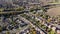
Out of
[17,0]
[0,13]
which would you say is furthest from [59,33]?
[17,0]

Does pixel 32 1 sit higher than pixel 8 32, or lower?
lower

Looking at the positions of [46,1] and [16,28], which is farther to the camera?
[46,1]

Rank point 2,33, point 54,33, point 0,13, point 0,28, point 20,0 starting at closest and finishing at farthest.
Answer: point 54,33 → point 2,33 → point 0,28 → point 0,13 → point 20,0

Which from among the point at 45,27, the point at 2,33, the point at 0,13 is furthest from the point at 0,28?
the point at 0,13

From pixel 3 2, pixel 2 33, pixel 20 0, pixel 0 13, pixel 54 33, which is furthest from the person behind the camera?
pixel 20 0

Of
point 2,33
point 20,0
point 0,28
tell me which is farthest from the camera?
point 20,0

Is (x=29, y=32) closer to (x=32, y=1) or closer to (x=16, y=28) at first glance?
(x=16, y=28)

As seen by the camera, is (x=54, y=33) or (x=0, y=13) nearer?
(x=54, y=33)

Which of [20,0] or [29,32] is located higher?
[29,32]

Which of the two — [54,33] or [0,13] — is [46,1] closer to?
[0,13]
